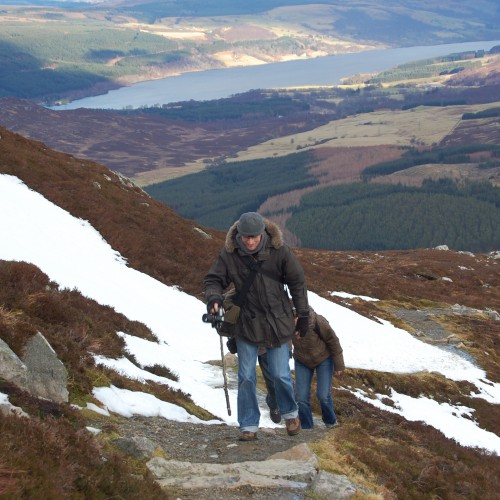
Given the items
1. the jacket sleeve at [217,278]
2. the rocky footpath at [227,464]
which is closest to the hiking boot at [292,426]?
the rocky footpath at [227,464]

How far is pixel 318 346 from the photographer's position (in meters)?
12.4

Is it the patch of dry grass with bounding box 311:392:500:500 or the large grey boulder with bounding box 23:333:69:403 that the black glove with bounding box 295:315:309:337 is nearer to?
the patch of dry grass with bounding box 311:392:500:500

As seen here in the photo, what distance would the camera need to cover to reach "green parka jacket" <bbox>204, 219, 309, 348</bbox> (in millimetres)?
10227

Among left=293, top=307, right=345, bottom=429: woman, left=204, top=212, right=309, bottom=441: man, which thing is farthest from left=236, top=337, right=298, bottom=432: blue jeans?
left=293, top=307, right=345, bottom=429: woman

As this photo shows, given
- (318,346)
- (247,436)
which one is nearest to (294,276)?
(318,346)

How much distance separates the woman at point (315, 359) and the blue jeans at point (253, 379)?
1408 millimetres

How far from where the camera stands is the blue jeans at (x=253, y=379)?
10.6m

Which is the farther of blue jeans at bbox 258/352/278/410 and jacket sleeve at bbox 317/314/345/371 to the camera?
jacket sleeve at bbox 317/314/345/371

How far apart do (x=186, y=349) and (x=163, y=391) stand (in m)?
5.99

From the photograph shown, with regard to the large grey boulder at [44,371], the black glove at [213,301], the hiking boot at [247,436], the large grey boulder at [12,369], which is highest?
the black glove at [213,301]

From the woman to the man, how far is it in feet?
5.12

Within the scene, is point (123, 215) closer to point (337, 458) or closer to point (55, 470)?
point (337, 458)

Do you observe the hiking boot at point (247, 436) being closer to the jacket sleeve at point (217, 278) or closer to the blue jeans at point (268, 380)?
the blue jeans at point (268, 380)

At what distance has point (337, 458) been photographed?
33.8ft
